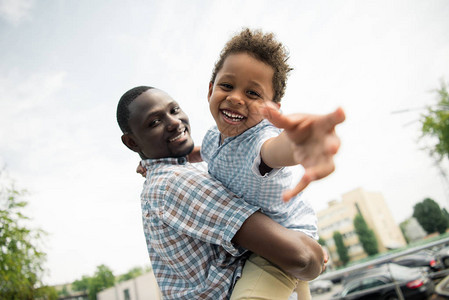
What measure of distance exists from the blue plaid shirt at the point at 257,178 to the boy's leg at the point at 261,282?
0.25 m

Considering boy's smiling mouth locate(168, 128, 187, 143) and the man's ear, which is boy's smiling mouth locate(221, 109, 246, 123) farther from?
the man's ear

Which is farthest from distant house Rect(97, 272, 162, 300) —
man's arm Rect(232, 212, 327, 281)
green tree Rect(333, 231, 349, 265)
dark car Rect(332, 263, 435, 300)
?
green tree Rect(333, 231, 349, 265)

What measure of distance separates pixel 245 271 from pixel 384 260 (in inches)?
120

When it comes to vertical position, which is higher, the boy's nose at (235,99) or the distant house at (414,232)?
the boy's nose at (235,99)

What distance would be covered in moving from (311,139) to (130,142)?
4.54 feet

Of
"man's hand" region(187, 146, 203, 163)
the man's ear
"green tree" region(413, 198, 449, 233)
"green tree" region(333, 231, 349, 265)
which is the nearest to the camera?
the man's ear

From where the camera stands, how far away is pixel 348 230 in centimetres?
5125

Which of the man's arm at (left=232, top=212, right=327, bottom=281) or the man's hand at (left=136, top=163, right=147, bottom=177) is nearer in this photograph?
the man's arm at (left=232, top=212, right=327, bottom=281)

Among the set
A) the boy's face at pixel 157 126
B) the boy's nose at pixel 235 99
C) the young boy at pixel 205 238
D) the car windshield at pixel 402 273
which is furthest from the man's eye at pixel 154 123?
the car windshield at pixel 402 273

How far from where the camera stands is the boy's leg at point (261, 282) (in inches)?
48.8

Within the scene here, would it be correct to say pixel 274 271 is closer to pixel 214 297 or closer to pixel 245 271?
pixel 245 271

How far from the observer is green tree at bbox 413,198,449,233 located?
46.8 meters

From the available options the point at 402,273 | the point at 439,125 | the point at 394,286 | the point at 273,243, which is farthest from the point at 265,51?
the point at 439,125

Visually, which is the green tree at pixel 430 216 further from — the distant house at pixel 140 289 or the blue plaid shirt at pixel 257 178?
the blue plaid shirt at pixel 257 178
